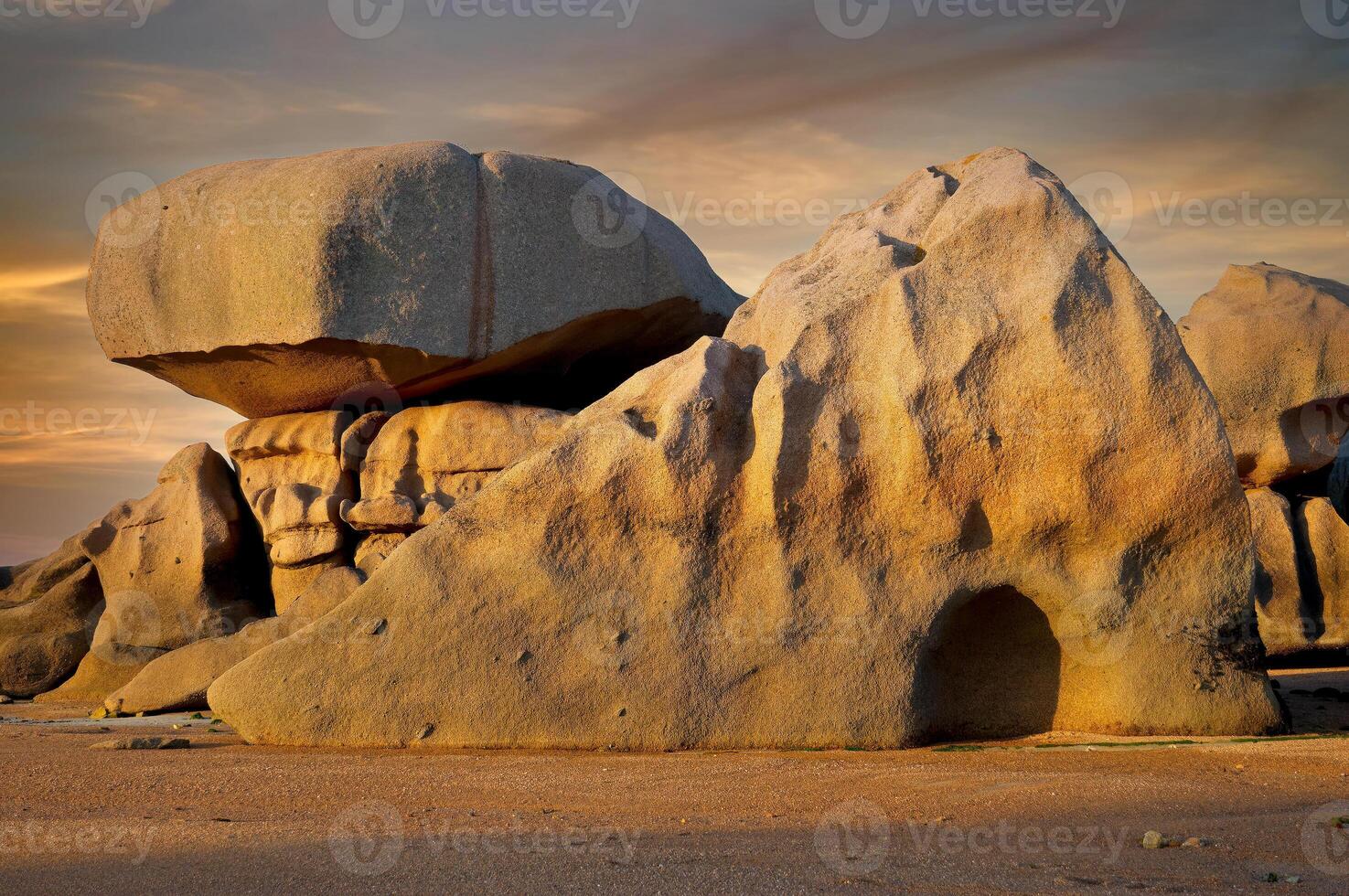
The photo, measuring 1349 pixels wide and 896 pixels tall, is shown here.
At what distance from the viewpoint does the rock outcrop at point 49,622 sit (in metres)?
11.6

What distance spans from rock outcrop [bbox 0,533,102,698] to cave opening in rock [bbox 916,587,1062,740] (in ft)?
28.3

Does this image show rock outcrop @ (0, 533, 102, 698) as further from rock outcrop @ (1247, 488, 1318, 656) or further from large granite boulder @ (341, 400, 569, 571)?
rock outcrop @ (1247, 488, 1318, 656)

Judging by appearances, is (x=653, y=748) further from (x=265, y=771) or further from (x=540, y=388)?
(x=540, y=388)

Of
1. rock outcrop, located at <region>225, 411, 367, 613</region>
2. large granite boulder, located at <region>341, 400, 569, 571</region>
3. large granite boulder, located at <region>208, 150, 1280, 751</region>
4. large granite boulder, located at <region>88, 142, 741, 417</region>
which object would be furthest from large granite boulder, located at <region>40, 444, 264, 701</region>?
large granite boulder, located at <region>208, 150, 1280, 751</region>

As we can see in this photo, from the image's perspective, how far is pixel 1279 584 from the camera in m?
12.0

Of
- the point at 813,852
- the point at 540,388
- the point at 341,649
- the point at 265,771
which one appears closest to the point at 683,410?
the point at 341,649

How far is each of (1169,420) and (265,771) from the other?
451 cm

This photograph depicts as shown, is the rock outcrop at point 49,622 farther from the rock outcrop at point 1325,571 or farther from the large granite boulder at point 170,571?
the rock outcrop at point 1325,571

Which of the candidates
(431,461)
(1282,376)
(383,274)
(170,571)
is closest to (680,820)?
(383,274)

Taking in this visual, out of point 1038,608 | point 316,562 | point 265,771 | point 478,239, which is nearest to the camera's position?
point 265,771

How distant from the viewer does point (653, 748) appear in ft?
20.0

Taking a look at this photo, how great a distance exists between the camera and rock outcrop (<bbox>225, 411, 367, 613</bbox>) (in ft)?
35.0

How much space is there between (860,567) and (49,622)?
29.1 ft

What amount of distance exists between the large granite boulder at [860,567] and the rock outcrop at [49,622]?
6.14 meters
